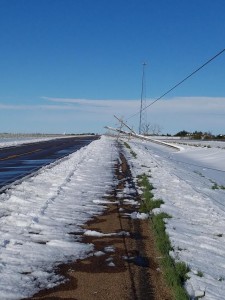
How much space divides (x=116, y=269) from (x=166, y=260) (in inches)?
28.6

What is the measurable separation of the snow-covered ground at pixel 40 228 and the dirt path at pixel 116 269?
233 millimetres

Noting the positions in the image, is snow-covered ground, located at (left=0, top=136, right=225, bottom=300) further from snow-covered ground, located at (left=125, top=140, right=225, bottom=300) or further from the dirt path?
the dirt path

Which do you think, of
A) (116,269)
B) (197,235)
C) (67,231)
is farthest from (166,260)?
(67,231)

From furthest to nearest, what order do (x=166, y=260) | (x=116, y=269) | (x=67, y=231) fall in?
(x=67, y=231) → (x=166, y=260) → (x=116, y=269)

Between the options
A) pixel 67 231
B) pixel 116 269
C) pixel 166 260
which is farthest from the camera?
pixel 67 231

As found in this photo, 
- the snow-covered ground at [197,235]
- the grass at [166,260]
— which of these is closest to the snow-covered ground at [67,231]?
the snow-covered ground at [197,235]

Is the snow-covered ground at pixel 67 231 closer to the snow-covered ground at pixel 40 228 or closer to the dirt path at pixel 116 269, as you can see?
the snow-covered ground at pixel 40 228

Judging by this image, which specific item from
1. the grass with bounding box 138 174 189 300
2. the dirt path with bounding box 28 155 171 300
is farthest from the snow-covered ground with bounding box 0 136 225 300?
the dirt path with bounding box 28 155 171 300

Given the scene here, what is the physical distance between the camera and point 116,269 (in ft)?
19.9

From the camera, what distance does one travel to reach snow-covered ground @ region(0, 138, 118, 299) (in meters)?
5.57

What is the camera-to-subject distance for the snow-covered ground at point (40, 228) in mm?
5574

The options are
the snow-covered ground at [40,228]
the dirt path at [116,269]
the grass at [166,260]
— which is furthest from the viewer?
the snow-covered ground at [40,228]

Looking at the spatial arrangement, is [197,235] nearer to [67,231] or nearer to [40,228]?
[67,231]

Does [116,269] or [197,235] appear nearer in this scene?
[116,269]
